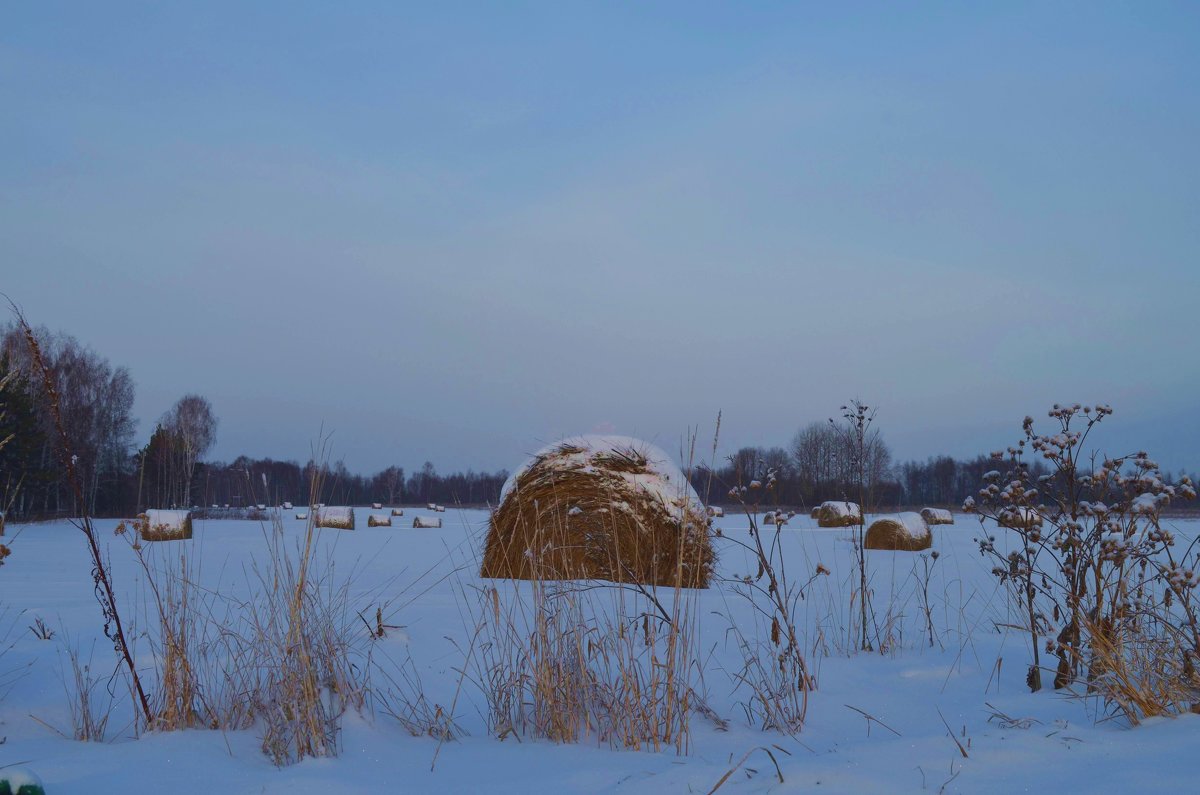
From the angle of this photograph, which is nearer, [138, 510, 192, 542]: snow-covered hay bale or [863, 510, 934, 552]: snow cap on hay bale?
[863, 510, 934, 552]: snow cap on hay bale

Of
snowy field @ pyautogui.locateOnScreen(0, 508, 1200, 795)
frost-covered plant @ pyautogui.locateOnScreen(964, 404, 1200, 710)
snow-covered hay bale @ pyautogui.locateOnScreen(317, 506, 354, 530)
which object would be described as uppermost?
frost-covered plant @ pyautogui.locateOnScreen(964, 404, 1200, 710)

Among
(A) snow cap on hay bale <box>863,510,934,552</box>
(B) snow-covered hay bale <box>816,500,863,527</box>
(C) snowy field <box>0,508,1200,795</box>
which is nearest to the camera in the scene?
(C) snowy field <box>0,508,1200,795</box>

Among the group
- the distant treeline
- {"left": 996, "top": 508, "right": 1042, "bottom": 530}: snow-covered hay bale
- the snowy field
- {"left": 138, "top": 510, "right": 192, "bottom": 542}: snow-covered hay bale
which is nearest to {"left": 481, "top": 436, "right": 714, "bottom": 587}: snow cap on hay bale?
the distant treeline

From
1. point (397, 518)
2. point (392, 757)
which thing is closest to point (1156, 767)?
point (392, 757)

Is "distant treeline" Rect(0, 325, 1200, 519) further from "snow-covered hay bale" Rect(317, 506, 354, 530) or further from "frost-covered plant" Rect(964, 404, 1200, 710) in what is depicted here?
"snow-covered hay bale" Rect(317, 506, 354, 530)

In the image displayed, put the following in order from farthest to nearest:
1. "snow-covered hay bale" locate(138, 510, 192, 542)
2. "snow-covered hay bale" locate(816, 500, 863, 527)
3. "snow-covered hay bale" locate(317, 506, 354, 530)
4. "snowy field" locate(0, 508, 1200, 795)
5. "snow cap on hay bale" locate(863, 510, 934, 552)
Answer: "snow-covered hay bale" locate(317, 506, 354, 530) < "snow-covered hay bale" locate(816, 500, 863, 527) < "snow-covered hay bale" locate(138, 510, 192, 542) < "snow cap on hay bale" locate(863, 510, 934, 552) < "snowy field" locate(0, 508, 1200, 795)

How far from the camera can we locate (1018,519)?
3.47 meters

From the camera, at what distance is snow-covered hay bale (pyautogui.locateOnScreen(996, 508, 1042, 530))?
344cm

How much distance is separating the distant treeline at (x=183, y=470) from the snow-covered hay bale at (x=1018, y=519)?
0.38 meters

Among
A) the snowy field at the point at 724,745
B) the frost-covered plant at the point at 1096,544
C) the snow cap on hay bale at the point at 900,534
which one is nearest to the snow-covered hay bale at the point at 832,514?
the snow cap on hay bale at the point at 900,534

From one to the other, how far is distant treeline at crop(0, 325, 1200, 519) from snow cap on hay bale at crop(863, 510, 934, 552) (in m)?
0.56

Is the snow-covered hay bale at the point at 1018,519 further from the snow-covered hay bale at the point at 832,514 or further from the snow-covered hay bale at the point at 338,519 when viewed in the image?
the snow-covered hay bale at the point at 338,519

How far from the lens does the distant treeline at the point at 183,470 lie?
11.3ft

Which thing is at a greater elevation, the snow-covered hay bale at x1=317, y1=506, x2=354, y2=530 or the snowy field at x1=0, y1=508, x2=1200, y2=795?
the snowy field at x1=0, y1=508, x2=1200, y2=795
